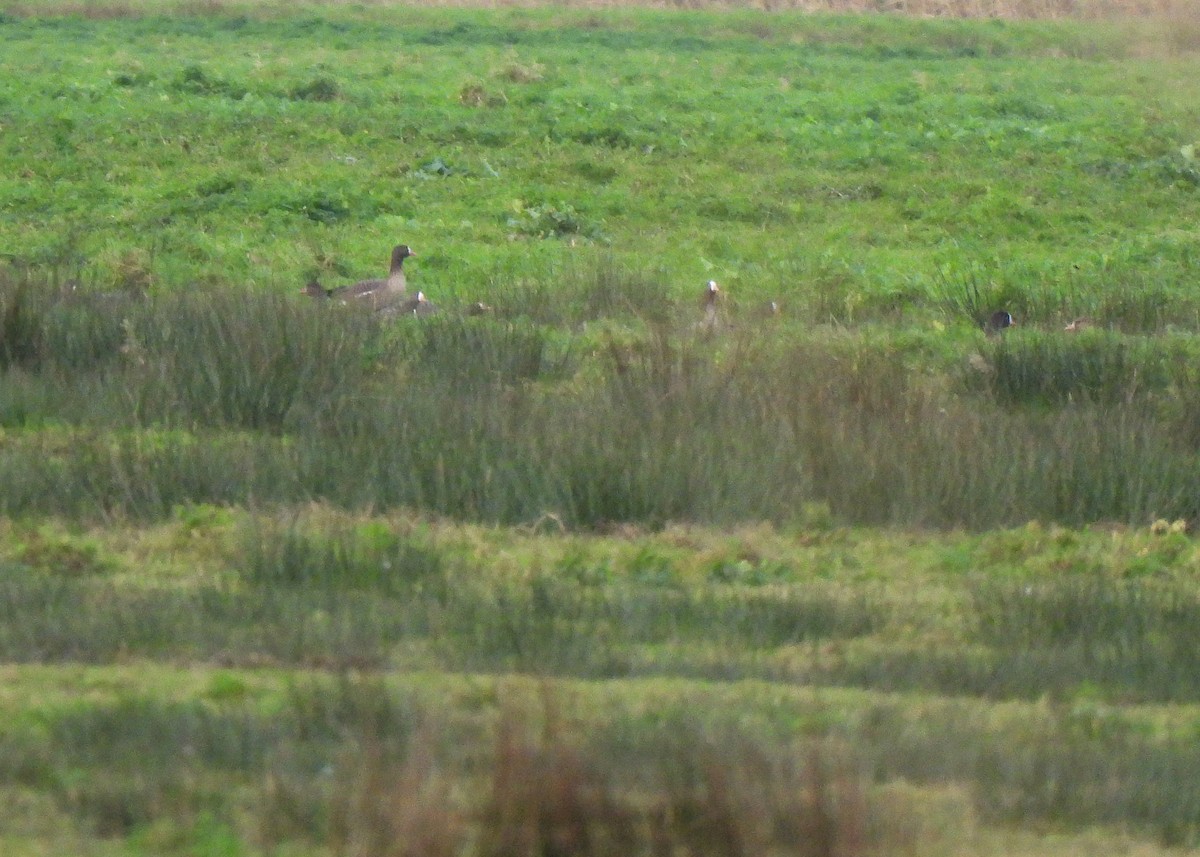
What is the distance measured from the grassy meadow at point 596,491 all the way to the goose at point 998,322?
23 centimetres

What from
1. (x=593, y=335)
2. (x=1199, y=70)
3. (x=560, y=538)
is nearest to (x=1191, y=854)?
(x=560, y=538)

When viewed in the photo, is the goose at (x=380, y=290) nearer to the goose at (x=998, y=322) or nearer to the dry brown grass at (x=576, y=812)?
the goose at (x=998, y=322)

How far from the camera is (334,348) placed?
363 inches

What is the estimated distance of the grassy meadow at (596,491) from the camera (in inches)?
161

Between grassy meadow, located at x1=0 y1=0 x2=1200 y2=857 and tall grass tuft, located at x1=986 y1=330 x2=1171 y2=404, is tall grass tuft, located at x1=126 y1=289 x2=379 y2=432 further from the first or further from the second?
tall grass tuft, located at x1=986 y1=330 x2=1171 y2=404

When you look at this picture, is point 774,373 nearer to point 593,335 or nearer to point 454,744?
point 593,335

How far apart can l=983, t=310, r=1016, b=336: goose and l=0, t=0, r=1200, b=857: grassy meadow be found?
0.23m

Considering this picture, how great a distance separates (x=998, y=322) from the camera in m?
11.9

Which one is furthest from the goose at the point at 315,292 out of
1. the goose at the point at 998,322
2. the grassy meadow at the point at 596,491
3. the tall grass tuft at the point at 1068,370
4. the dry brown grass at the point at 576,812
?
the dry brown grass at the point at 576,812

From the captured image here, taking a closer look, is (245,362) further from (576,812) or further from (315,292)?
(576,812)

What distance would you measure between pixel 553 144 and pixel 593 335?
24.7ft

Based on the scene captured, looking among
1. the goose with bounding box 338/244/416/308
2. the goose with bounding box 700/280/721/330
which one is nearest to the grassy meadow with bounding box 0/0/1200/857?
the goose with bounding box 700/280/721/330

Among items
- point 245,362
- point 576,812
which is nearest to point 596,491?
point 245,362

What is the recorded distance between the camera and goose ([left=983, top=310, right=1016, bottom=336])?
11648 millimetres
